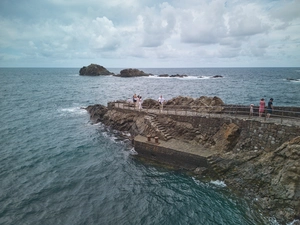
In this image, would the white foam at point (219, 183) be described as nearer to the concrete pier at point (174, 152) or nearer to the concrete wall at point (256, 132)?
the concrete pier at point (174, 152)

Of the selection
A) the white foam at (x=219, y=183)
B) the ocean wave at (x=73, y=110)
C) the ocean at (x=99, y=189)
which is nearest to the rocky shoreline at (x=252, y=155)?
the white foam at (x=219, y=183)

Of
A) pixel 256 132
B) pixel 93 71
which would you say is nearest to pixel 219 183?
pixel 256 132

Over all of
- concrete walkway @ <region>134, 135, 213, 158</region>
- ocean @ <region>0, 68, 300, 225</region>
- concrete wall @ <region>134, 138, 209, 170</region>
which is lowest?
ocean @ <region>0, 68, 300, 225</region>

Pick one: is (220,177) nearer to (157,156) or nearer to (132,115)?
(157,156)

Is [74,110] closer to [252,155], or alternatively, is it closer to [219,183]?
[219,183]

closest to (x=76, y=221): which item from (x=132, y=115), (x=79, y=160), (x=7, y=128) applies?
(x=79, y=160)

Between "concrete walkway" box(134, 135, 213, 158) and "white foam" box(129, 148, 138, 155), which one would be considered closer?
"concrete walkway" box(134, 135, 213, 158)

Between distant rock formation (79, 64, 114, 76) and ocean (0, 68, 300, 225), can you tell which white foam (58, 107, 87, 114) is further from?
distant rock formation (79, 64, 114, 76)

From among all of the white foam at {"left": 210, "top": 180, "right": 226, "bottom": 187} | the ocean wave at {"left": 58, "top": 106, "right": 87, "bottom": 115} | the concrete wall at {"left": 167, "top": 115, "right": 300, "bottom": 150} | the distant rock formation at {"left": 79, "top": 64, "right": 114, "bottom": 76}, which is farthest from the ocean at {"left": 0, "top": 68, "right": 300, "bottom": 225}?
the distant rock formation at {"left": 79, "top": 64, "right": 114, "bottom": 76}

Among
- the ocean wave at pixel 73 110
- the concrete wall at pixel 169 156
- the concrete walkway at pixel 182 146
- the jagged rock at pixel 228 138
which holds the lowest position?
the ocean wave at pixel 73 110
